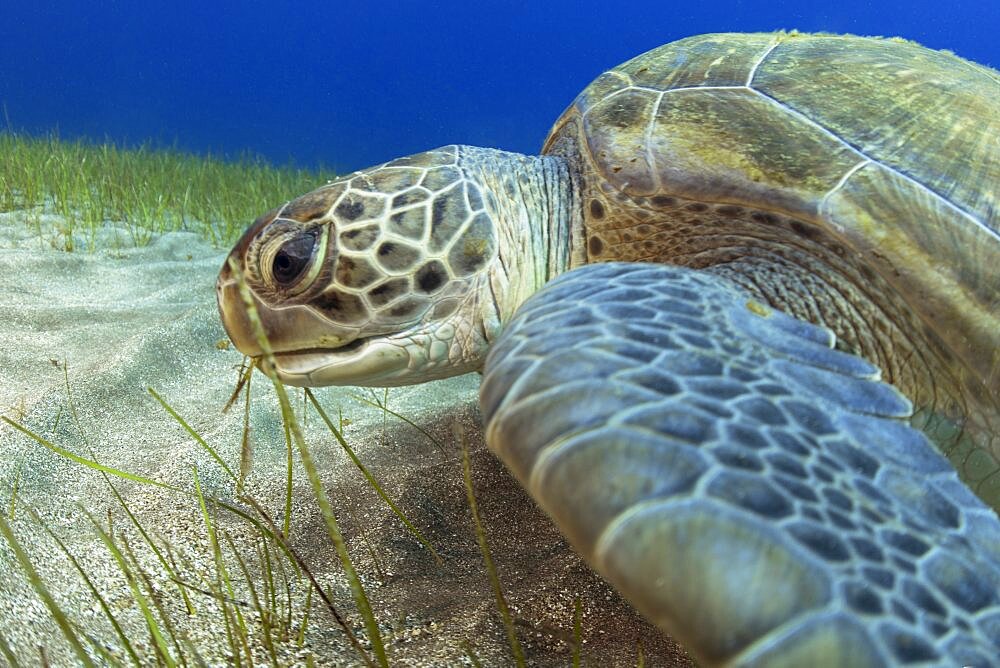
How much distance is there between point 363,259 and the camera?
1408 mm

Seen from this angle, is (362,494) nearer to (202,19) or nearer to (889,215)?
(889,215)

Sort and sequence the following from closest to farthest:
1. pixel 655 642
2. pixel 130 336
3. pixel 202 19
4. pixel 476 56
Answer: pixel 655 642 < pixel 130 336 < pixel 202 19 < pixel 476 56

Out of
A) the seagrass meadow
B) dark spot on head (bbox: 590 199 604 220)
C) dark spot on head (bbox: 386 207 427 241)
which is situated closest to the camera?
the seagrass meadow

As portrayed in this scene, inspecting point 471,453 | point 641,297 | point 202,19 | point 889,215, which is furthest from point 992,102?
point 202,19

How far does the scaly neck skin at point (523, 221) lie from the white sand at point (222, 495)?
487 millimetres

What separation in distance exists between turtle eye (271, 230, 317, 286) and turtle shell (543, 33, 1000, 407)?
0.75m

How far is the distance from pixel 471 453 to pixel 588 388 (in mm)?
1010

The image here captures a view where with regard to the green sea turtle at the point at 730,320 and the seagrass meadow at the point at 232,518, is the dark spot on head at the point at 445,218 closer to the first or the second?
the green sea turtle at the point at 730,320

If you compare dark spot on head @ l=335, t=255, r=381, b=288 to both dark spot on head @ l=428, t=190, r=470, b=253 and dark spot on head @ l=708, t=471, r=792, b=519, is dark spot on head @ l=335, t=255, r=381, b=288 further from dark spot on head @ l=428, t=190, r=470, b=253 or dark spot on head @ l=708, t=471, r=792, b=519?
dark spot on head @ l=708, t=471, r=792, b=519

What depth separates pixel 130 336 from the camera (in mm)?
2021

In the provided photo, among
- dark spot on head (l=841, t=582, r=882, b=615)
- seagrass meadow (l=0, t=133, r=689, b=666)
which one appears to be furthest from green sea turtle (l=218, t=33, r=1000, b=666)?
seagrass meadow (l=0, t=133, r=689, b=666)

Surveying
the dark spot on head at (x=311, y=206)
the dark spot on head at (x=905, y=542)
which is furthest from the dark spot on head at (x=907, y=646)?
the dark spot on head at (x=311, y=206)

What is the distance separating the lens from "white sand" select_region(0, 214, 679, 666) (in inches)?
38.3

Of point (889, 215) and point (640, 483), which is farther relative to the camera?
point (889, 215)
